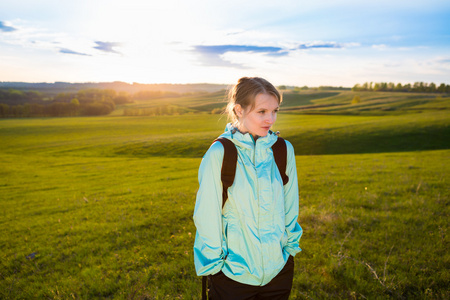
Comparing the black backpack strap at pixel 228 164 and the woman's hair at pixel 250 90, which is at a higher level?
the woman's hair at pixel 250 90

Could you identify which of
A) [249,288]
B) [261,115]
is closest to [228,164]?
[261,115]

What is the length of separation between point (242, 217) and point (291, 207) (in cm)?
82

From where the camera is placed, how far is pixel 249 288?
2625 millimetres

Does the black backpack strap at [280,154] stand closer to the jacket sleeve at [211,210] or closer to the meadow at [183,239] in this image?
the jacket sleeve at [211,210]

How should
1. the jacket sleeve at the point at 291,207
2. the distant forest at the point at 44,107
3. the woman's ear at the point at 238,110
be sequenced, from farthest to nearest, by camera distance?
the distant forest at the point at 44,107, the jacket sleeve at the point at 291,207, the woman's ear at the point at 238,110

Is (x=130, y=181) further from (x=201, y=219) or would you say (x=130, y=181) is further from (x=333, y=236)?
(x=201, y=219)

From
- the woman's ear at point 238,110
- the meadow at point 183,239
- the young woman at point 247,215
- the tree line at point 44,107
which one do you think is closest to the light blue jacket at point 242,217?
the young woman at point 247,215

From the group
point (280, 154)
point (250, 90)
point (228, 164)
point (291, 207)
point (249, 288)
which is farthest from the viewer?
point (291, 207)

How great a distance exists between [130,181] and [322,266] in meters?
14.3

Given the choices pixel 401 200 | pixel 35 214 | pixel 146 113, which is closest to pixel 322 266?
pixel 401 200

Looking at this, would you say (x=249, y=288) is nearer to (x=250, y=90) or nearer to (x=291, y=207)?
(x=291, y=207)

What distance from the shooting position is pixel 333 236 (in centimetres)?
661

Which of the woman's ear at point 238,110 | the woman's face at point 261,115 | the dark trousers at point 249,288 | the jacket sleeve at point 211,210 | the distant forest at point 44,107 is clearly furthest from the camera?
the distant forest at point 44,107

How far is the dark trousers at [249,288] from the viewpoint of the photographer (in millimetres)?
2605
